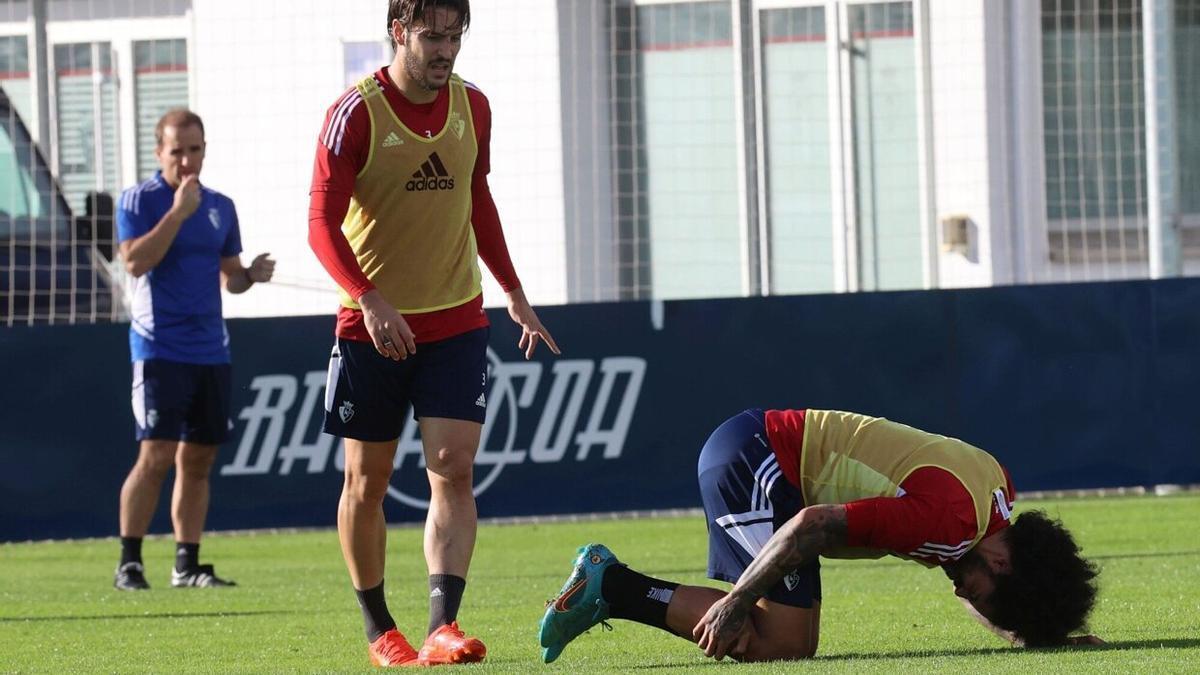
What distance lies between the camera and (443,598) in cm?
581

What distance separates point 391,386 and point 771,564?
4.33 ft

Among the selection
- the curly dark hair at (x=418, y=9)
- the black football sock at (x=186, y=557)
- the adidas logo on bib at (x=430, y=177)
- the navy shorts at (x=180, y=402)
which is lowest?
the black football sock at (x=186, y=557)

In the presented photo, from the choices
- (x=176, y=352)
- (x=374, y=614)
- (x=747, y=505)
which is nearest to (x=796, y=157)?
(x=176, y=352)

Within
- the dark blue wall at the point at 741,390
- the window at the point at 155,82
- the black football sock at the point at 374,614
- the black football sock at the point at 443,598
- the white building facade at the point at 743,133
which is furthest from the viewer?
the window at the point at 155,82

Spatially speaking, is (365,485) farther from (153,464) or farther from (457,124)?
(153,464)

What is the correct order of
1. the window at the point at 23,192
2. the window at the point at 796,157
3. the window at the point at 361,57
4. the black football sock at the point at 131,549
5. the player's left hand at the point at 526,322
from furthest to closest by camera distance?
the window at the point at 796,157 < the window at the point at 361,57 < the window at the point at 23,192 < the black football sock at the point at 131,549 < the player's left hand at the point at 526,322

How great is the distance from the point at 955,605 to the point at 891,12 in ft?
29.2

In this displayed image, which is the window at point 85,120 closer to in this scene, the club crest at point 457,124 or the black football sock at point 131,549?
the black football sock at point 131,549

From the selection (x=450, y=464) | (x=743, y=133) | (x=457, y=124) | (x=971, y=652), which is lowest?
(x=971, y=652)

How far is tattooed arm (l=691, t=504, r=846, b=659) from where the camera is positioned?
5.23m

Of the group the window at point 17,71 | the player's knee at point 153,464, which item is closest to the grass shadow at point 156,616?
the player's knee at point 153,464

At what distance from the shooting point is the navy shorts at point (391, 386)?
Result: 5.95m

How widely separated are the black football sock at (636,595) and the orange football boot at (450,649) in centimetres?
38

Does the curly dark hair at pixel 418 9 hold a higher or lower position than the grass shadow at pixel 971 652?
higher
